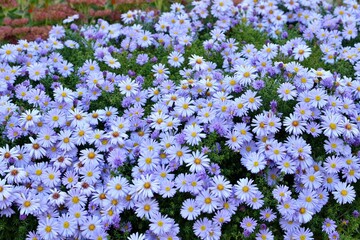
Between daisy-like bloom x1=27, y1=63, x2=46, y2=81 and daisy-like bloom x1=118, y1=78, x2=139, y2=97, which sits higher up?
daisy-like bloom x1=118, y1=78, x2=139, y2=97

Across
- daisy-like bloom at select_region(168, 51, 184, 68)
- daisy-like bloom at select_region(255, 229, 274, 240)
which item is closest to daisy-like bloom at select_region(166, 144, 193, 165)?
daisy-like bloom at select_region(255, 229, 274, 240)

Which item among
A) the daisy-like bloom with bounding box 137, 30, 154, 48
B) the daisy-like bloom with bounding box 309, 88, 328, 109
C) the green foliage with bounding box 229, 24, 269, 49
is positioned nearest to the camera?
the daisy-like bloom with bounding box 309, 88, 328, 109

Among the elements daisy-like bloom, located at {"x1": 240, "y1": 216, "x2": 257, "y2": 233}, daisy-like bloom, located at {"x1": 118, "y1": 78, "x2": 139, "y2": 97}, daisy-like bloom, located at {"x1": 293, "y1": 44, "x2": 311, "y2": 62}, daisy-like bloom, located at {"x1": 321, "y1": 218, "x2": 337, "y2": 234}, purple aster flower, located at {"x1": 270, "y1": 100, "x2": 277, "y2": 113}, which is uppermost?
purple aster flower, located at {"x1": 270, "y1": 100, "x2": 277, "y2": 113}

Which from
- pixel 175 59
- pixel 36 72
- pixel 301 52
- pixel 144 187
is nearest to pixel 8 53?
pixel 36 72

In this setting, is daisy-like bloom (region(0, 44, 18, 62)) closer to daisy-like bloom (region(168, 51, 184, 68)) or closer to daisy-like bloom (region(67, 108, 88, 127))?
daisy-like bloom (region(67, 108, 88, 127))

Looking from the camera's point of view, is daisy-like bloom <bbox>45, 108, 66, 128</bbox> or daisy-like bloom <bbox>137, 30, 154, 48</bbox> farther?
daisy-like bloom <bbox>137, 30, 154, 48</bbox>

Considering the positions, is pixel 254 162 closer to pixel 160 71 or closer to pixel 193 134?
pixel 193 134

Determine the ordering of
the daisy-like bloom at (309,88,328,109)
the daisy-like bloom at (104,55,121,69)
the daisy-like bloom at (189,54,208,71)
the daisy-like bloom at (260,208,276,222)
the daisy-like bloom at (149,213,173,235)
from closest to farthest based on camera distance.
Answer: the daisy-like bloom at (149,213,173,235), the daisy-like bloom at (260,208,276,222), the daisy-like bloom at (309,88,328,109), the daisy-like bloom at (189,54,208,71), the daisy-like bloom at (104,55,121,69)

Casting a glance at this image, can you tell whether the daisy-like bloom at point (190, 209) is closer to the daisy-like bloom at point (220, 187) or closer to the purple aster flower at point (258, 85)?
the daisy-like bloom at point (220, 187)
